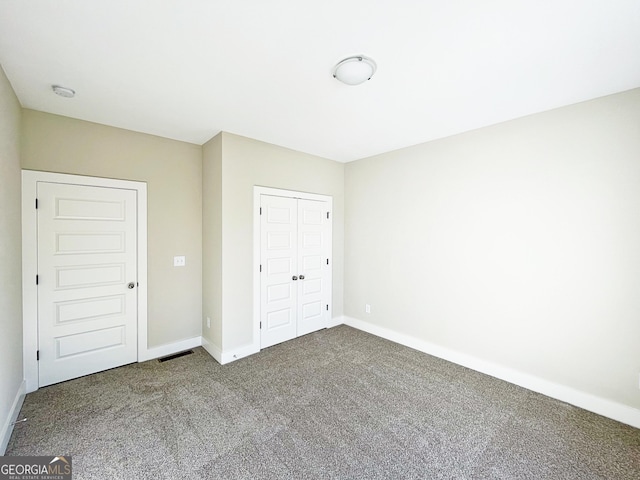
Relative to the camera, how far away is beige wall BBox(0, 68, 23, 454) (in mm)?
1916

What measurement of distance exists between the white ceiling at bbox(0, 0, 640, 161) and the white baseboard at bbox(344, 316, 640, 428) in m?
2.59

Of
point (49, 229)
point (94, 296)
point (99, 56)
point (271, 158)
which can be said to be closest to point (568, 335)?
point (271, 158)

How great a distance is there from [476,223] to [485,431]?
6.47 ft

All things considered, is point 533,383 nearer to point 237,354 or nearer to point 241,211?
point 237,354

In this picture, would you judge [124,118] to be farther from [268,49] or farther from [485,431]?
[485,431]

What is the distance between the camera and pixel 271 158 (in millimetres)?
3564

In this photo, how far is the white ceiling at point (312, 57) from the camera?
4.75 feet

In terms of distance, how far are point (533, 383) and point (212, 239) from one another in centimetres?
378

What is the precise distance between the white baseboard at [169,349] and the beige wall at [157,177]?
0.05 m

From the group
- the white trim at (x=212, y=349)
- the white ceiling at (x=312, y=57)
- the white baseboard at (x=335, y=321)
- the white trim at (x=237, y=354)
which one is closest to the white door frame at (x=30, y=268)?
the white ceiling at (x=312, y=57)

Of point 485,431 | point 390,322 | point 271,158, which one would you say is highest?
point 271,158

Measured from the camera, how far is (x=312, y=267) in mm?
4117

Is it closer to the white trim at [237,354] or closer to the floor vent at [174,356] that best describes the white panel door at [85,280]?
the floor vent at [174,356]

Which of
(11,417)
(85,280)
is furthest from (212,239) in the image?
(11,417)
